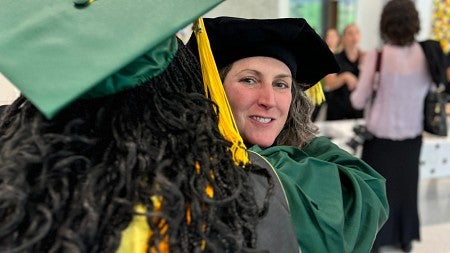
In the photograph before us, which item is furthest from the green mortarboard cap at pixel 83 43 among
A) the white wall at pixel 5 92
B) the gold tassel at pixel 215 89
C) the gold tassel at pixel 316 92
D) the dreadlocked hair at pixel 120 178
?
the gold tassel at pixel 316 92

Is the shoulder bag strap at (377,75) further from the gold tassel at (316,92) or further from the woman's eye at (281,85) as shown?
the woman's eye at (281,85)

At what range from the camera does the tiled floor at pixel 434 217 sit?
318 cm

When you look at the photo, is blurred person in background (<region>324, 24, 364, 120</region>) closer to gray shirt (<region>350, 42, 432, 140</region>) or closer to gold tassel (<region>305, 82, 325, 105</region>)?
gray shirt (<region>350, 42, 432, 140</region>)

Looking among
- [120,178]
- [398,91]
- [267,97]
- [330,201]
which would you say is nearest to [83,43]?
[120,178]

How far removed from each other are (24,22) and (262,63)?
27.7 inches

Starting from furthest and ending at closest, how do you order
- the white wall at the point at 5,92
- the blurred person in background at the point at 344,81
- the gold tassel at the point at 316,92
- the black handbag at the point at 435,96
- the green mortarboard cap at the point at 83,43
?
1. the blurred person in background at the point at 344,81
2. the black handbag at the point at 435,96
3. the gold tassel at the point at 316,92
4. the white wall at the point at 5,92
5. the green mortarboard cap at the point at 83,43

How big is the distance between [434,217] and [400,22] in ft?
5.43

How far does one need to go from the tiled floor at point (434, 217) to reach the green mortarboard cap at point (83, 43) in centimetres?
280

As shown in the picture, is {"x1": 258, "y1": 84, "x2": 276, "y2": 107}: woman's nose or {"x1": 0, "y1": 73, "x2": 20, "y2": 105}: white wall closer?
{"x1": 258, "y1": 84, "x2": 276, "y2": 107}: woman's nose

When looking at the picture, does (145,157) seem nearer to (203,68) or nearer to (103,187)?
(103,187)

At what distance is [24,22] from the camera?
704 millimetres

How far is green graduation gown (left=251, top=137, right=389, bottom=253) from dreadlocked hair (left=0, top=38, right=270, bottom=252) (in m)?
0.15

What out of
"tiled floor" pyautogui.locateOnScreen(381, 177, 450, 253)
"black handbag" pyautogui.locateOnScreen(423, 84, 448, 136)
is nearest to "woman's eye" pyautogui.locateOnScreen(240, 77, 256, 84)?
"black handbag" pyautogui.locateOnScreen(423, 84, 448, 136)

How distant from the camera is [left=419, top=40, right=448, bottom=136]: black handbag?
2.69m
